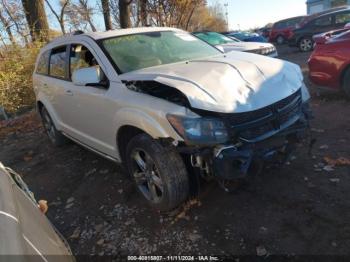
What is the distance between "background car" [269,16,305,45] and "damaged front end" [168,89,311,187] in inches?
860

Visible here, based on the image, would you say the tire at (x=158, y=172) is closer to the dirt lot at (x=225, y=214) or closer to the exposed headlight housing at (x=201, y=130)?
the dirt lot at (x=225, y=214)

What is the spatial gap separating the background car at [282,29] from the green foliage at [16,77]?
17242 millimetres

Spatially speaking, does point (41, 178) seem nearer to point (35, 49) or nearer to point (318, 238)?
point (318, 238)

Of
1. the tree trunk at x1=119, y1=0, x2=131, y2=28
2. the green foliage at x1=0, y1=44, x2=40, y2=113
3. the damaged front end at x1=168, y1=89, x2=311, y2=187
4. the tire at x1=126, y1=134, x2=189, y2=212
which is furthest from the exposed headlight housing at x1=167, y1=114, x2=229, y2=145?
the tree trunk at x1=119, y1=0, x2=131, y2=28

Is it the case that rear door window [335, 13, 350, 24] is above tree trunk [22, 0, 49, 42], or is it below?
below

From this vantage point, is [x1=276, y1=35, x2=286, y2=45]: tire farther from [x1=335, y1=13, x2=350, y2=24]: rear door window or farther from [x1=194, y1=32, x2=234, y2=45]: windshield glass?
[x1=194, y1=32, x2=234, y2=45]: windshield glass

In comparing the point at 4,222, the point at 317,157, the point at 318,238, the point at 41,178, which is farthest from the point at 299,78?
the point at 41,178

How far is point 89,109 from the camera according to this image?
4375 mm

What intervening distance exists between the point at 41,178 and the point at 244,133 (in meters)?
3.45

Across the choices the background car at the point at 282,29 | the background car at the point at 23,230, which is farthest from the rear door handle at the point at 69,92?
the background car at the point at 282,29

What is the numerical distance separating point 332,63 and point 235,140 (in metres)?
3.91

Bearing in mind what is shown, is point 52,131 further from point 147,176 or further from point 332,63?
point 332,63

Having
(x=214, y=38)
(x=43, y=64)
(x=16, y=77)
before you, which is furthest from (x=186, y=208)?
(x=16, y=77)

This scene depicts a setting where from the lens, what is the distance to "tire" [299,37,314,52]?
606 inches
